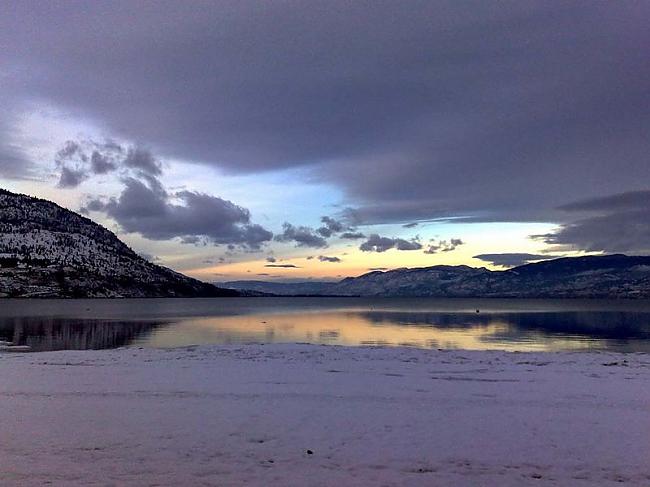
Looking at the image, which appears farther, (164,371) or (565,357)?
(565,357)

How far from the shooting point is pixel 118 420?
18.1 meters

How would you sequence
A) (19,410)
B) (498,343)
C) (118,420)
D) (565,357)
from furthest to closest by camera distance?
(498,343), (565,357), (19,410), (118,420)

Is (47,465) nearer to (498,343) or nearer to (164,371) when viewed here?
(164,371)

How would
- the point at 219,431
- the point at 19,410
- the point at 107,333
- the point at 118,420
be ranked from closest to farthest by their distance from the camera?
the point at 219,431, the point at 118,420, the point at 19,410, the point at 107,333

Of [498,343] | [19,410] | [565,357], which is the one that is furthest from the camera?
[498,343]

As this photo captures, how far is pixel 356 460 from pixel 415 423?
187 inches

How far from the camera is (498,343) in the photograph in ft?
212

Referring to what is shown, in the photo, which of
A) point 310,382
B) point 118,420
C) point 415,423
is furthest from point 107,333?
point 415,423

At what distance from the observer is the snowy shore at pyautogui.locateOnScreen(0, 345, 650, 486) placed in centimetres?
1306

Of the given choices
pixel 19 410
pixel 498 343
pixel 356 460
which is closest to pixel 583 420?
pixel 356 460

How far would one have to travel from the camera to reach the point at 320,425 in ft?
58.4

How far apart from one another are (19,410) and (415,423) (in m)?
14.6

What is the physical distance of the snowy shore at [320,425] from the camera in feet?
42.9

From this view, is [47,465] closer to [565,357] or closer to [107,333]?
[565,357]
